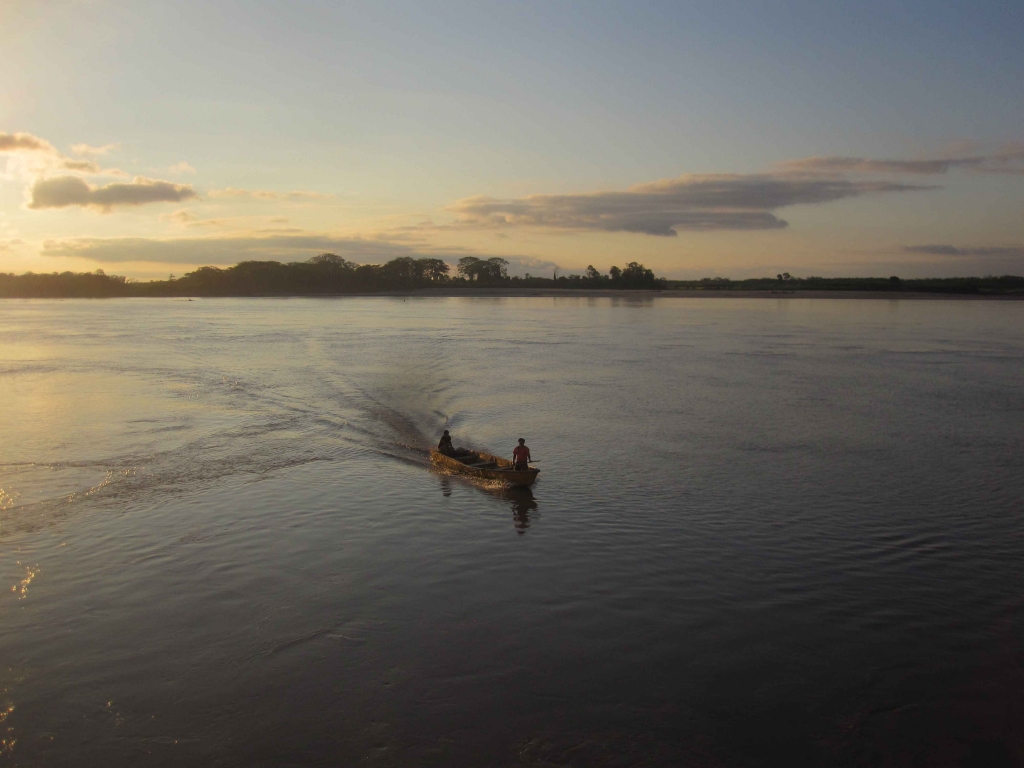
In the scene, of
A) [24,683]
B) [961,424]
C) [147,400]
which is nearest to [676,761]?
[24,683]

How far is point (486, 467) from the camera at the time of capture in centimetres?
2212

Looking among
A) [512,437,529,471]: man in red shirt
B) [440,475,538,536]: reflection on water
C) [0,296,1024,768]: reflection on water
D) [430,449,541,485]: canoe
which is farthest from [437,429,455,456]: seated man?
[512,437,529,471]: man in red shirt

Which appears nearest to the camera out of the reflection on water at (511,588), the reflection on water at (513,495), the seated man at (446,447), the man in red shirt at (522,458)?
the reflection on water at (511,588)

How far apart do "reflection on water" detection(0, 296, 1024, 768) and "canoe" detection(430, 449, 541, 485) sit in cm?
53

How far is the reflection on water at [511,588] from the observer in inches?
377

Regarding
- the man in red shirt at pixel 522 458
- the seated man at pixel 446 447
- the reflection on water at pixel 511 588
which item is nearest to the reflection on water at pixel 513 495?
the reflection on water at pixel 511 588

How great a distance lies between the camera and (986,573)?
Answer: 1486 cm

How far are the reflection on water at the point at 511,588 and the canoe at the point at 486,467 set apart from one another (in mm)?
529

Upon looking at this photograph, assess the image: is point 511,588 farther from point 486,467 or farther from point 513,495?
point 486,467

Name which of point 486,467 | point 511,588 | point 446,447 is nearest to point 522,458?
point 486,467

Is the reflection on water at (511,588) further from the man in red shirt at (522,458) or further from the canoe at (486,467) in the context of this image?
the man in red shirt at (522,458)

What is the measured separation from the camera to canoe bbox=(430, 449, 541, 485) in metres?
20.4

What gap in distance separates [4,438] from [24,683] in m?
21.3

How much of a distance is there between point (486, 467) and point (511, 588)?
8.34 m
